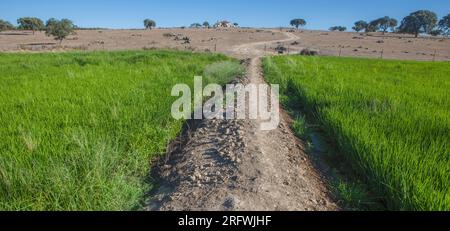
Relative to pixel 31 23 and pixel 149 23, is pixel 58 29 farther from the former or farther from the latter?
pixel 149 23

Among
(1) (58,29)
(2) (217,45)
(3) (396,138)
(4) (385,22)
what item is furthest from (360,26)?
(3) (396,138)

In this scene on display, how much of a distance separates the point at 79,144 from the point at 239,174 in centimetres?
206

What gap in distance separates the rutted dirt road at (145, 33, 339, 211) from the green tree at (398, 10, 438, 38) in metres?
104

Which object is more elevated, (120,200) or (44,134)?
(44,134)

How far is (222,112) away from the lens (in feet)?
24.7

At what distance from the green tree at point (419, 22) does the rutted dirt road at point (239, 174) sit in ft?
341

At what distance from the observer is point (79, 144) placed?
422 cm

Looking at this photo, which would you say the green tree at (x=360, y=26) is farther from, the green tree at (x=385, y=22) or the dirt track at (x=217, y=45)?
the dirt track at (x=217, y=45)

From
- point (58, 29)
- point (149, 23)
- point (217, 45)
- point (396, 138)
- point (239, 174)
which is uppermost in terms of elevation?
point (149, 23)
